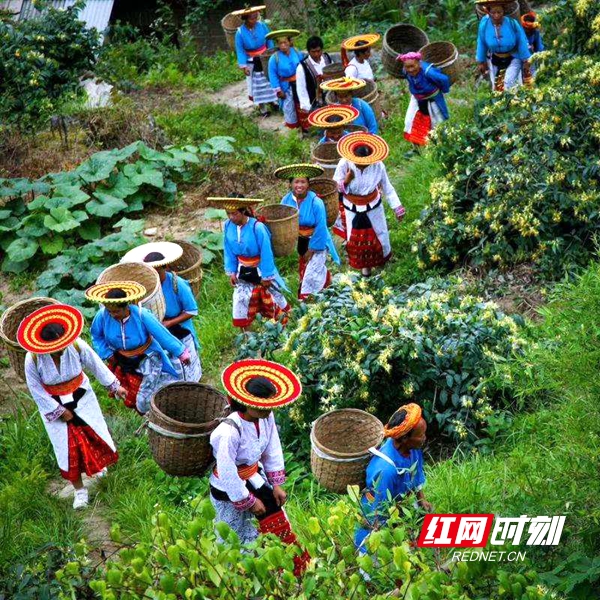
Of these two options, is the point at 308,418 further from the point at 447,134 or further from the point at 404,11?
the point at 404,11

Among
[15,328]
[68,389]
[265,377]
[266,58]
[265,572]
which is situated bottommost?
[266,58]

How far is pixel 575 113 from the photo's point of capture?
1002cm

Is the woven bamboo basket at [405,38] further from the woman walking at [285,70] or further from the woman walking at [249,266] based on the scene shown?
the woman walking at [249,266]

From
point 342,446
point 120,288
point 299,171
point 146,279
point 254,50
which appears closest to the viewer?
point 342,446

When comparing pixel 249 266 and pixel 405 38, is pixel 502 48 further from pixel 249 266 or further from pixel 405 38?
pixel 249 266

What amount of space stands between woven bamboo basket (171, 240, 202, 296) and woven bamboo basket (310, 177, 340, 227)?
1.40 meters

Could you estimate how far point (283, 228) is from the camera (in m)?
9.32

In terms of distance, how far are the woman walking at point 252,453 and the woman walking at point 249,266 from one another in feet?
9.19

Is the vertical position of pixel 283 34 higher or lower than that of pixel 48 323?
lower

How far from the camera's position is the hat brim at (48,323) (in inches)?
287

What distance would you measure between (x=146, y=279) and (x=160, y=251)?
0.47 m

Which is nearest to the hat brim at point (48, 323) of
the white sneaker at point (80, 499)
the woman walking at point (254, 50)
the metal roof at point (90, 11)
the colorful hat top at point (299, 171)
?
the white sneaker at point (80, 499)

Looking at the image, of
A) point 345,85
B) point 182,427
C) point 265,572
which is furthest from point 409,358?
point 345,85

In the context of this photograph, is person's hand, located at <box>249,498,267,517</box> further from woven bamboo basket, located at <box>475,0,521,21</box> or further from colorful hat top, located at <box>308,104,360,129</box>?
woven bamboo basket, located at <box>475,0,521,21</box>
